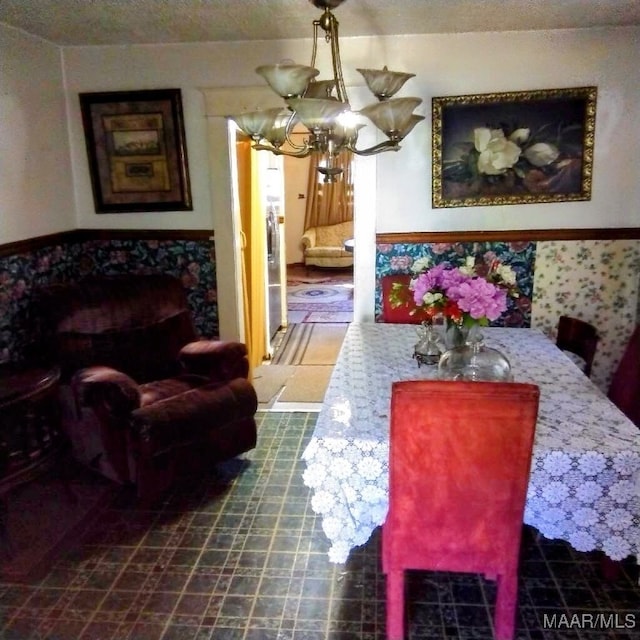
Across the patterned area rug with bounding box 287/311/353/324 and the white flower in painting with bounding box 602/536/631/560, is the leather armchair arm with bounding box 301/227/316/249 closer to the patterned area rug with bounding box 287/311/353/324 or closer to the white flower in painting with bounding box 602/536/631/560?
the patterned area rug with bounding box 287/311/353/324

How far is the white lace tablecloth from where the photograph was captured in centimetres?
166

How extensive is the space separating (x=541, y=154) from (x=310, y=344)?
268 centimetres

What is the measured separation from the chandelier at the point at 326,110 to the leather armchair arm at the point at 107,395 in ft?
4.38

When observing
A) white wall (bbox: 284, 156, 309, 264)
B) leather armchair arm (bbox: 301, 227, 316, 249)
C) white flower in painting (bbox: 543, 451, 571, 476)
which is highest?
white wall (bbox: 284, 156, 309, 264)

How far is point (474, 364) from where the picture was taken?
2.18 m

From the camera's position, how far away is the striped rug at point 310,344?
4.84 metres

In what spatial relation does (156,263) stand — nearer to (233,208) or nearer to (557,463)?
(233,208)

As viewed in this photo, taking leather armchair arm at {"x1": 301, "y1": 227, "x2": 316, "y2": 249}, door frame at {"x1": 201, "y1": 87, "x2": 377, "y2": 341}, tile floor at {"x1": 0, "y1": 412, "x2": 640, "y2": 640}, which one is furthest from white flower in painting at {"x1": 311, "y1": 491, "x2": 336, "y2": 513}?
leather armchair arm at {"x1": 301, "y1": 227, "x2": 316, "y2": 249}

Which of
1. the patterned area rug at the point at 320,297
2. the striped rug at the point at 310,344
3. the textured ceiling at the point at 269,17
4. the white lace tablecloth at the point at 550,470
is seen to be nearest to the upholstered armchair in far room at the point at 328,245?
the patterned area rug at the point at 320,297

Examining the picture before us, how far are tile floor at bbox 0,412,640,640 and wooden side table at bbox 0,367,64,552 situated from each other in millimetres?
393

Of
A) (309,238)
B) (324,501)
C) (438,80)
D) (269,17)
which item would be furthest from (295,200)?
(324,501)

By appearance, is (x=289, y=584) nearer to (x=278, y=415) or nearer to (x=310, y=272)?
(x=278, y=415)

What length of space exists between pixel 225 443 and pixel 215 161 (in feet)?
5.93

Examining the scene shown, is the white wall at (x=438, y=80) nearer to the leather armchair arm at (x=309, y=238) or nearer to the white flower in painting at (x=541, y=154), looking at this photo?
the white flower in painting at (x=541, y=154)
